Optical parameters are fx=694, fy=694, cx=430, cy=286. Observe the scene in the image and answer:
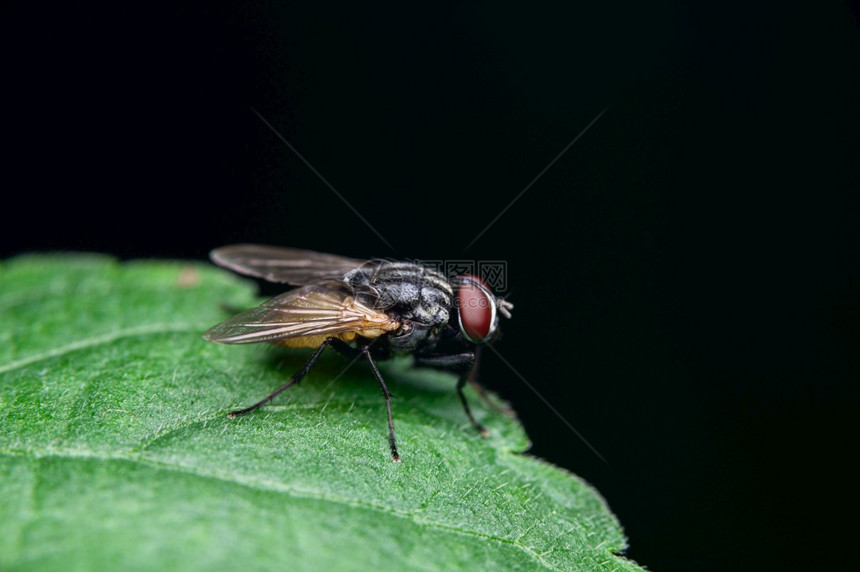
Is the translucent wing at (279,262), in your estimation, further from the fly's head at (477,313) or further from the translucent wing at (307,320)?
the fly's head at (477,313)

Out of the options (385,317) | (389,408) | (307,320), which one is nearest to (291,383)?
(307,320)

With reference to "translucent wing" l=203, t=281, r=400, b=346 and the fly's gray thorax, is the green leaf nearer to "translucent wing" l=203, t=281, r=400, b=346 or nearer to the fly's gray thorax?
"translucent wing" l=203, t=281, r=400, b=346

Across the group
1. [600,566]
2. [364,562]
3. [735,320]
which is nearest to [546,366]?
[735,320]

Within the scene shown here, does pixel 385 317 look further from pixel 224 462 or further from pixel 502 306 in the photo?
pixel 224 462

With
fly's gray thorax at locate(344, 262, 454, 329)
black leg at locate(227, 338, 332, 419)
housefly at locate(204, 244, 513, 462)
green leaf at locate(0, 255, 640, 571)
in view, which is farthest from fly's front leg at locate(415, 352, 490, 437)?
black leg at locate(227, 338, 332, 419)

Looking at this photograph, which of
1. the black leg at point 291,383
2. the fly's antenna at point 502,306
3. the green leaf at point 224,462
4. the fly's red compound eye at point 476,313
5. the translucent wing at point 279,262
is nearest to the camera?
the green leaf at point 224,462

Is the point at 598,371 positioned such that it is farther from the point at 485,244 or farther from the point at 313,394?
the point at 313,394

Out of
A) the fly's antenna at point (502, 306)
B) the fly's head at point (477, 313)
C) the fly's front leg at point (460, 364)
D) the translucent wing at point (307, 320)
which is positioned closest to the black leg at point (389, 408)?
the translucent wing at point (307, 320)
